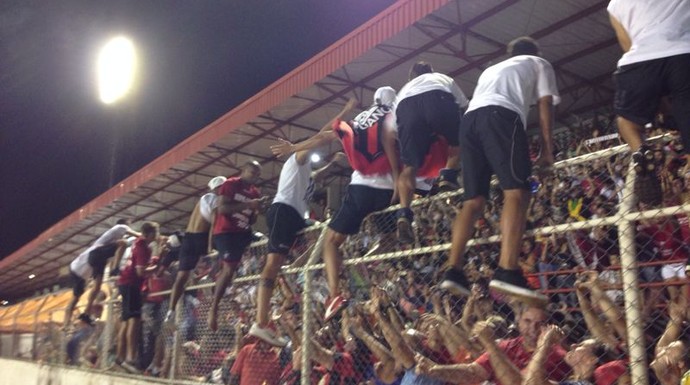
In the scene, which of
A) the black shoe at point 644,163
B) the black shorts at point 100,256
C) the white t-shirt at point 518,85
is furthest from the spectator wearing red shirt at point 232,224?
the black shoe at point 644,163

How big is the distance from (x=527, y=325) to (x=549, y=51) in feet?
22.2

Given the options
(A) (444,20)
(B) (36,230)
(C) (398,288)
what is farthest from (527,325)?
(B) (36,230)

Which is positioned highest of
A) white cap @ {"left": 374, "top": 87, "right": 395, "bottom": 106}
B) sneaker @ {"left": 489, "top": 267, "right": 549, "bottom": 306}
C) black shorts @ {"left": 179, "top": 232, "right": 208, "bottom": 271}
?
white cap @ {"left": 374, "top": 87, "right": 395, "bottom": 106}

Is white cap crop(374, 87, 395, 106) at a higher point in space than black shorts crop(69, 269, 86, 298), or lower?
higher

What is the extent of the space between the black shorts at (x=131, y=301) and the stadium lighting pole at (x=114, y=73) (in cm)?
2154

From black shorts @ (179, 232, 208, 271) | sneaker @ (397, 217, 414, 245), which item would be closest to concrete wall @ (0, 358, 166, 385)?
black shorts @ (179, 232, 208, 271)

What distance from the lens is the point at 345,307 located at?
4637mm

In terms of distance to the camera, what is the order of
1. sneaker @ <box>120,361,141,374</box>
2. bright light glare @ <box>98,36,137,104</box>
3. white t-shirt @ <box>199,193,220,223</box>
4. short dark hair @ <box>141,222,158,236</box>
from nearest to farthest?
1. white t-shirt @ <box>199,193,220,223</box>
2. sneaker @ <box>120,361,141,374</box>
3. short dark hair @ <box>141,222,158,236</box>
4. bright light glare @ <box>98,36,137,104</box>

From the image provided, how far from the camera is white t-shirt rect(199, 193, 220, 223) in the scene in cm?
663

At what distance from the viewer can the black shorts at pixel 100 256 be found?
894 centimetres

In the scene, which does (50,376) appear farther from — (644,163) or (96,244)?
(644,163)

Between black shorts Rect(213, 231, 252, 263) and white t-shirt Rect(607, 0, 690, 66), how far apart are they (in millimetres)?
4259

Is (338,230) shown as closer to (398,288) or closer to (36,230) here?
(398,288)

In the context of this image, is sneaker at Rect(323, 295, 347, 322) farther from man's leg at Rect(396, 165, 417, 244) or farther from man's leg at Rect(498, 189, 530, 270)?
man's leg at Rect(498, 189, 530, 270)
